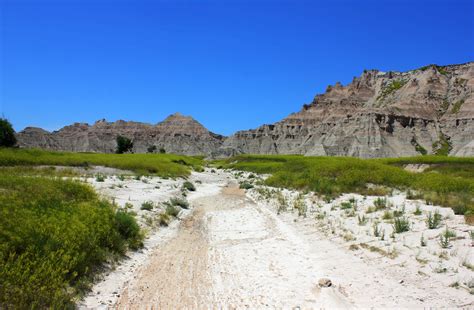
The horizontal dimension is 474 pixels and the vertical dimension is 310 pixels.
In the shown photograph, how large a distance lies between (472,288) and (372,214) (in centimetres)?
736

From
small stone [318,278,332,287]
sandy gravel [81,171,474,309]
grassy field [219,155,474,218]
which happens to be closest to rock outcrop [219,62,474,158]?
grassy field [219,155,474,218]

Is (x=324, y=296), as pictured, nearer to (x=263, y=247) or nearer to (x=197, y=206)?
(x=263, y=247)

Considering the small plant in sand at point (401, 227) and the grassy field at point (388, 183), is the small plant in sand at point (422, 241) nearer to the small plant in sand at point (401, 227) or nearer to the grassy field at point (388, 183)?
the small plant in sand at point (401, 227)

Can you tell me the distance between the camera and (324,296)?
7.34 m

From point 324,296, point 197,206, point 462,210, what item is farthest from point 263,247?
point 197,206

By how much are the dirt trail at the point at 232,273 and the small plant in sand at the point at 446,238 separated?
133 inches

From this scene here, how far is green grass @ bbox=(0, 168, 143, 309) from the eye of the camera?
572cm

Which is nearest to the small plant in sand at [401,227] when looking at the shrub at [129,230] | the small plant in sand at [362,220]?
the small plant in sand at [362,220]

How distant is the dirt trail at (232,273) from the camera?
23.8 ft

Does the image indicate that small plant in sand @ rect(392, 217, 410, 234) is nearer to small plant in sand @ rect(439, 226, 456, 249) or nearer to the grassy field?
small plant in sand @ rect(439, 226, 456, 249)

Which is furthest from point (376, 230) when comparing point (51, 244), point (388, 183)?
point (388, 183)

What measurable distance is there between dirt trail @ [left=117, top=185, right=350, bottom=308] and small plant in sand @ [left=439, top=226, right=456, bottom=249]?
133 inches

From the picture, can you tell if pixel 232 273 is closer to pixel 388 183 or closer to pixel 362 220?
pixel 362 220

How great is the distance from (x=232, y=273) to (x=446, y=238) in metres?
5.78
